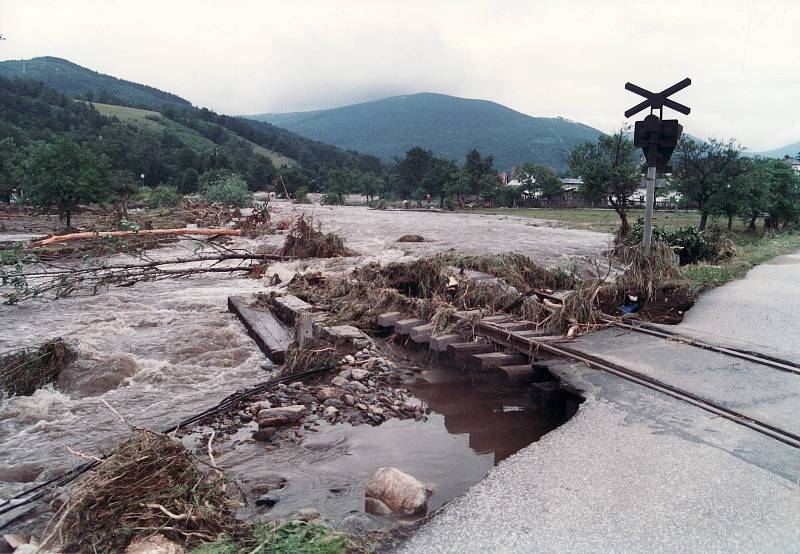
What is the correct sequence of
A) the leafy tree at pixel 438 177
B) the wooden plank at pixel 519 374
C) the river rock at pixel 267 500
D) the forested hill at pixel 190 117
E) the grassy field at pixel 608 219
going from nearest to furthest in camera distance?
1. the river rock at pixel 267 500
2. the wooden plank at pixel 519 374
3. the grassy field at pixel 608 219
4. the leafy tree at pixel 438 177
5. the forested hill at pixel 190 117

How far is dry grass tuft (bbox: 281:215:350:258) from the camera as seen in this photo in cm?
1666

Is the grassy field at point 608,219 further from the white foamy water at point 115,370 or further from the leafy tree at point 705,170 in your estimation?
the white foamy water at point 115,370

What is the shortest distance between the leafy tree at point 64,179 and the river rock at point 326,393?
85.3ft

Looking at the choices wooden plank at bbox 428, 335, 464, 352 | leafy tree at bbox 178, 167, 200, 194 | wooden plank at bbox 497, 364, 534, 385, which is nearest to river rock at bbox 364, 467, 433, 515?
wooden plank at bbox 497, 364, 534, 385

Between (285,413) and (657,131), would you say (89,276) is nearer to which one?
(285,413)

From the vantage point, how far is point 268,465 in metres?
4.60

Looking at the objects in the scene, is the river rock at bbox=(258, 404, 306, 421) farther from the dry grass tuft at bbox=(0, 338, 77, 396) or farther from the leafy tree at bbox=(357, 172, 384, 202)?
the leafy tree at bbox=(357, 172, 384, 202)

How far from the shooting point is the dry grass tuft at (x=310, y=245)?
16656mm

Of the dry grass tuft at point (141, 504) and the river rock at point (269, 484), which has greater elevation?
the dry grass tuft at point (141, 504)

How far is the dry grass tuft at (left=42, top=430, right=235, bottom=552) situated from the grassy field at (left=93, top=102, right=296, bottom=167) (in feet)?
375

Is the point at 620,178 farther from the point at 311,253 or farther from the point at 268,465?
the point at 268,465

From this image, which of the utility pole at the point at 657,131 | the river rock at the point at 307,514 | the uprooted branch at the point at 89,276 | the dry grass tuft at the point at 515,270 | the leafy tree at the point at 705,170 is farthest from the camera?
the leafy tree at the point at 705,170

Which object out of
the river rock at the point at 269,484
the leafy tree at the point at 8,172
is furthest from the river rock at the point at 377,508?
the leafy tree at the point at 8,172

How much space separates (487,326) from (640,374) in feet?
6.95
